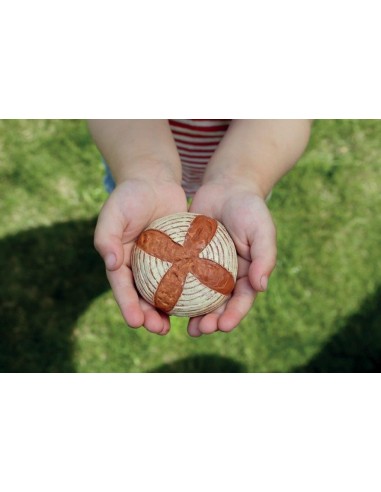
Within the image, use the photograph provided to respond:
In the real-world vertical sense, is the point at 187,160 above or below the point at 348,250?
above

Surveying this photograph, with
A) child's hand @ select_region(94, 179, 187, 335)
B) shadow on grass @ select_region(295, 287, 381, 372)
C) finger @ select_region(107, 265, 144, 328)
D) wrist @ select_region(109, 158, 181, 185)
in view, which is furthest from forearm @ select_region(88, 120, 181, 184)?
shadow on grass @ select_region(295, 287, 381, 372)

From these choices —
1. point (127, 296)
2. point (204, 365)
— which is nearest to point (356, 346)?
point (204, 365)

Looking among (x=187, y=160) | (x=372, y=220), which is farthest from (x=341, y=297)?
(x=187, y=160)

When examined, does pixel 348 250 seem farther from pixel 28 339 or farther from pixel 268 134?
pixel 28 339

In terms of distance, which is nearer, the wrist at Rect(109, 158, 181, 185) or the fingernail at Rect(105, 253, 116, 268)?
the fingernail at Rect(105, 253, 116, 268)

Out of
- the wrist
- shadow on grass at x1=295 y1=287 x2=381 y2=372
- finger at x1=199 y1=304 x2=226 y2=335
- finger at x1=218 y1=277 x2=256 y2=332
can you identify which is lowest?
shadow on grass at x1=295 y1=287 x2=381 y2=372

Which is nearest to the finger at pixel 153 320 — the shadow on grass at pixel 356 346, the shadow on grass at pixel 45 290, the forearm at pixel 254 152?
the forearm at pixel 254 152

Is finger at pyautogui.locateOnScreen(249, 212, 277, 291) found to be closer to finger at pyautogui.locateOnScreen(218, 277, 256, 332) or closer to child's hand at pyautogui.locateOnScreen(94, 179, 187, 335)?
finger at pyautogui.locateOnScreen(218, 277, 256, 332)
